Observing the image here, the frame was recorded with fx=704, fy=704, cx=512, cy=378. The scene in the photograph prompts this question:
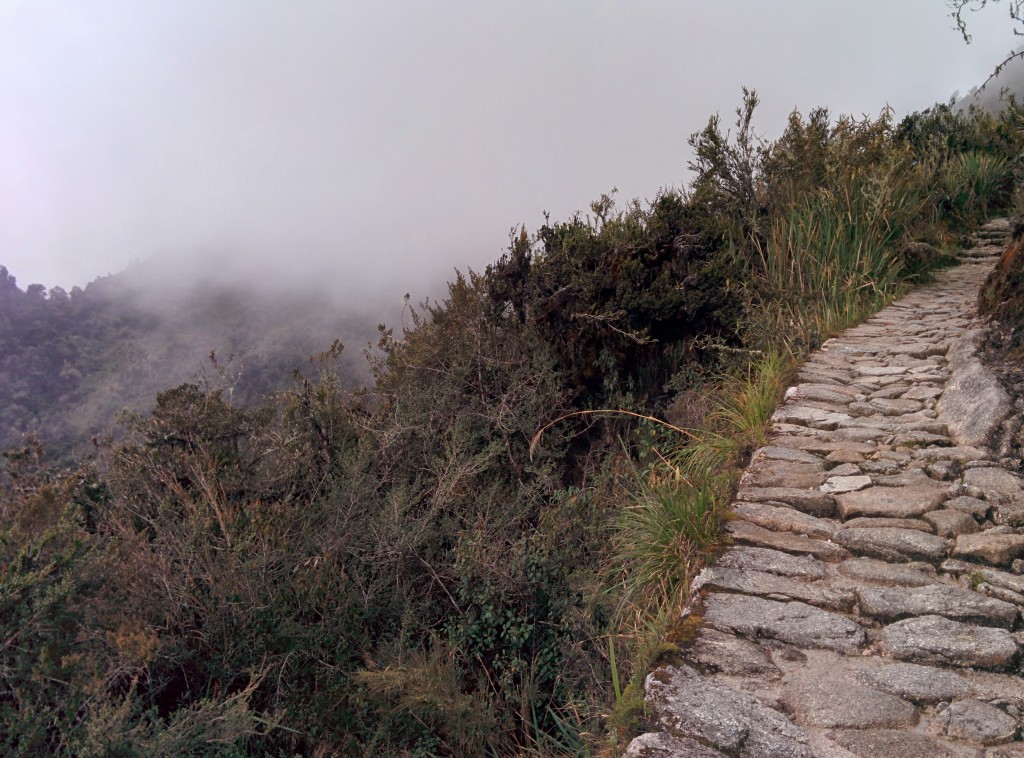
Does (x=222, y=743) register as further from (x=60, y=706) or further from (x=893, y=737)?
(x=893, y=737)

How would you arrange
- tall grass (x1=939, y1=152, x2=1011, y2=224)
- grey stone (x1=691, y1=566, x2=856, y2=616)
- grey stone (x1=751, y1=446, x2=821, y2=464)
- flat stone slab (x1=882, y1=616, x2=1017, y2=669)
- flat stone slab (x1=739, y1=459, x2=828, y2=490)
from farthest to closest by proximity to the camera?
tall grass (x1=939, y1=152, x2=1011, y2=224)
grey stone (x1=751, y1=446, x2=821, y2=464)
flat stone slab (x1=739, y1=459, x2=828, y2=490)
grey stone (x1=691, y1=566, x2=856, y2=616)
flat stone slab (x1=882, y1=616, x2=1017, y2=669)

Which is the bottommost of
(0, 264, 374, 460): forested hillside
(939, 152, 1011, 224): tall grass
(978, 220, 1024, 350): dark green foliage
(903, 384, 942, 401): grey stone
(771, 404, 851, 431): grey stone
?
(903, 384, 942, 401): grey stone

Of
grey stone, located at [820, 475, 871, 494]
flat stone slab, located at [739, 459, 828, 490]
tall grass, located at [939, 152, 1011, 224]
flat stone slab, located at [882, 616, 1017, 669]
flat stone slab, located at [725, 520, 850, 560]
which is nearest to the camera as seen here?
flat stone slab, located at [882, 616, 1017, 669]

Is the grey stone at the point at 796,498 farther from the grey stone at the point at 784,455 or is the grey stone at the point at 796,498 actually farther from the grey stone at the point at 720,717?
the grey stone at the point at 720,717

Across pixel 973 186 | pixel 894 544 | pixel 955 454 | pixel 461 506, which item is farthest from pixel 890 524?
pixel 973 186

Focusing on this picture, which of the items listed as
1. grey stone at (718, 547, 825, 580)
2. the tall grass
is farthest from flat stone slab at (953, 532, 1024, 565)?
the tall grass

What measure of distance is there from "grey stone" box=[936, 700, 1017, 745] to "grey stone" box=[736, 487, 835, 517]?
118 centimetres

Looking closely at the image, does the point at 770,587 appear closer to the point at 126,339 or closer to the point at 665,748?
the point at 665,748

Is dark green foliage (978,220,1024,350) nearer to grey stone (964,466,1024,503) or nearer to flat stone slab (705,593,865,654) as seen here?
grey stone (964,466,1024,503)

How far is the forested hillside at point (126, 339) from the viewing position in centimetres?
2380

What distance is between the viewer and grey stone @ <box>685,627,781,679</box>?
2.09m

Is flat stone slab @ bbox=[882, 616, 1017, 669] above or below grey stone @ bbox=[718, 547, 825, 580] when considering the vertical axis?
below

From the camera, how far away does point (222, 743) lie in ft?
9.30

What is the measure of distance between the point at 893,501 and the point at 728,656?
3.98 ft
